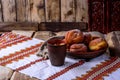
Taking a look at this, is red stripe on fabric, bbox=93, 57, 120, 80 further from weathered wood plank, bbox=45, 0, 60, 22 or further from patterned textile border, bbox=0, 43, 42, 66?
weathered wood plank, bbox=45, 0, 60, 22

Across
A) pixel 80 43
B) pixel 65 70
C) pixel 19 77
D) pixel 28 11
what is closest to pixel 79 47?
pixel 80 43

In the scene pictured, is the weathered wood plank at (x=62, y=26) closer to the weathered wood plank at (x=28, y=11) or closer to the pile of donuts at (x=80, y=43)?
the weathered wood plank at (x=28, y=11)

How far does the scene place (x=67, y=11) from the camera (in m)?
2.71

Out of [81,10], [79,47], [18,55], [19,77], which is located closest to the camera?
[19,77]

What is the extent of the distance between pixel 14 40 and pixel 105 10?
1174 mm

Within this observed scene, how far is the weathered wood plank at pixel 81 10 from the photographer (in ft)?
8.79

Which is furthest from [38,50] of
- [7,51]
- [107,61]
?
[107,61]

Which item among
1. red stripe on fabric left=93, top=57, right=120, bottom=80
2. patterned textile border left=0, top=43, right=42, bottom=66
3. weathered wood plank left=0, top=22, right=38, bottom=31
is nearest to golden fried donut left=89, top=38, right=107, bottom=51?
red stripe on fabric left=93, top=57, right=120, bottom=80

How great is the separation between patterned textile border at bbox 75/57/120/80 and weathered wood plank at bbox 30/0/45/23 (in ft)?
5.00

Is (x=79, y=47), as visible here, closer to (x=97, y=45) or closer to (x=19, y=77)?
(x=97, y=45)

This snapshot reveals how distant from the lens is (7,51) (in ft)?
4.92

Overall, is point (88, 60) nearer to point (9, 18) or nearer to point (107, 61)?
point (107, 61)

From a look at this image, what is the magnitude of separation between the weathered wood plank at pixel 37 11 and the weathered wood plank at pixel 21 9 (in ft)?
0.28

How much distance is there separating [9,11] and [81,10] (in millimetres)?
771
